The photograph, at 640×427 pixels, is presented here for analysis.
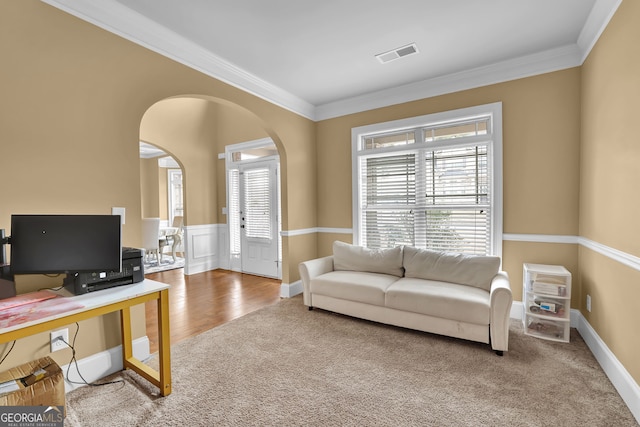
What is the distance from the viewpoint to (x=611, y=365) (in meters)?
2.10

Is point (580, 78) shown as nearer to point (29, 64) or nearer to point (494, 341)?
point (494, 341)

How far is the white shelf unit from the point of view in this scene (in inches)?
104

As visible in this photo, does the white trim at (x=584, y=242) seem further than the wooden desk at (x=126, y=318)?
Yes

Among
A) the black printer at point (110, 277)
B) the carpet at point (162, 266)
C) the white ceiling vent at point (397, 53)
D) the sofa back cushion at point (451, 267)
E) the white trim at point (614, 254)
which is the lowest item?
the carpet at point (162, 266)

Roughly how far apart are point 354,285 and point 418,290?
669 millimetres

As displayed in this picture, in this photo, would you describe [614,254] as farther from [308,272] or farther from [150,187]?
[150,187]

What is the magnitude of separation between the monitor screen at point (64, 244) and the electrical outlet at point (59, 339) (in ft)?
1.65

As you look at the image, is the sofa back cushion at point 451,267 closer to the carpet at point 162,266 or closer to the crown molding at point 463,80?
the crown molding at point 463,80

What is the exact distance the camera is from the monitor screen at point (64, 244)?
1.75m

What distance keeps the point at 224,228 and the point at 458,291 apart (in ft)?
14.8

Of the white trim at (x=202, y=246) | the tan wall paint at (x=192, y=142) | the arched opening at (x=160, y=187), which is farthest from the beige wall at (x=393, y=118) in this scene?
the arched opening at (x=160, y=187)

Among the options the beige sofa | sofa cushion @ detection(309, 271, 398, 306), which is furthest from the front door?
sofa cushion @ detection(309, 271, 398, 306)

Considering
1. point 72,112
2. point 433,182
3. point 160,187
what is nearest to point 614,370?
point 433,182

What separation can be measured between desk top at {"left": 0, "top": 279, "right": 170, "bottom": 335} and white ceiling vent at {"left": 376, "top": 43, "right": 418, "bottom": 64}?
9.63 feet
